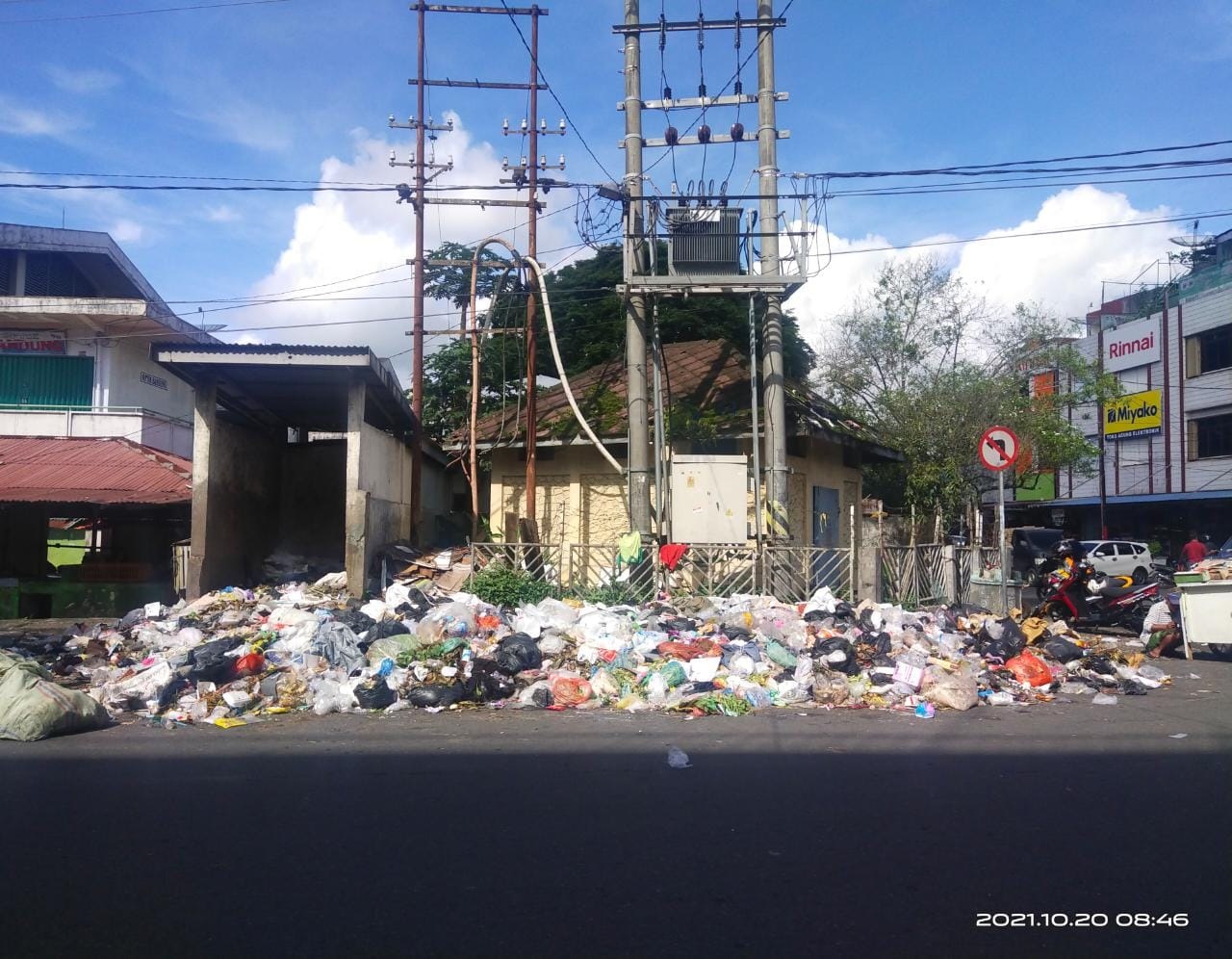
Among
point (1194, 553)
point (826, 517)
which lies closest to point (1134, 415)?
point (1194, 553)

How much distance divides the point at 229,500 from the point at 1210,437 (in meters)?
32.0

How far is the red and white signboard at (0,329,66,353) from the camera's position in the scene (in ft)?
64.3

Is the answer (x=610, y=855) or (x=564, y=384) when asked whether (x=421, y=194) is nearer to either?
(x=564, y=384)

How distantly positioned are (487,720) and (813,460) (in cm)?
942

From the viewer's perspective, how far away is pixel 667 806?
18.7 ft

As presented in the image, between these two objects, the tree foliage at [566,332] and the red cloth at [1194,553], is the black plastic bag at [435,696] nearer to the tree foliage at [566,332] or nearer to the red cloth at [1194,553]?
the tree foliage at [566,332]

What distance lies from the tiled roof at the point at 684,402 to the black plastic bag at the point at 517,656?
5.95 metres

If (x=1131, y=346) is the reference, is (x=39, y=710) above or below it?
below

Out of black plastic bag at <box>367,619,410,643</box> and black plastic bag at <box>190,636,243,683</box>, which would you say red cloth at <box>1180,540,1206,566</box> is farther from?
black plastic bag at <box>190,636,243,683</box>

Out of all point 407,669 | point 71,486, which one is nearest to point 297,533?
point 71,486

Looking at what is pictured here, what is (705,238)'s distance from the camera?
1426 cm

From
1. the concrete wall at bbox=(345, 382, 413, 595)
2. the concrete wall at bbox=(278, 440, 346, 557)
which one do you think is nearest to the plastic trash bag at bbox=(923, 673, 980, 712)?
the concrete wall at bbox=(345, 382, 413, 595)

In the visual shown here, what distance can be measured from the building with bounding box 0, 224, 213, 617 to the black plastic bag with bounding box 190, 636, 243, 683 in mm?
7157

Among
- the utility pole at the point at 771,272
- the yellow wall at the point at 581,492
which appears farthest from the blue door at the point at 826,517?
the utility pole at the point at 771,272
